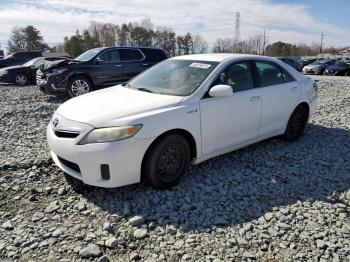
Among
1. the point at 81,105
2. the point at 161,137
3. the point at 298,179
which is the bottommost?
the point at 298,179

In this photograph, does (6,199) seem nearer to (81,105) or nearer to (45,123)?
(81,105)

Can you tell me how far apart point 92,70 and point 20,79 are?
726cm

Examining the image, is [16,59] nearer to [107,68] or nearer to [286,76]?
[107,68]

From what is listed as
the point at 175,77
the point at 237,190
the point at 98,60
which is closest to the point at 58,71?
the point at 98,60

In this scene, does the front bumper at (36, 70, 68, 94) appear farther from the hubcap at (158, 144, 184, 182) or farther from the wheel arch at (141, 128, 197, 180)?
the hubcap at (158, 144, 184, 182)

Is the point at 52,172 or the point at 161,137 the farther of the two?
the point at 52,172

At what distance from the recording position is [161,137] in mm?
3582

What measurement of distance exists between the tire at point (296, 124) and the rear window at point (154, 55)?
6.15 m

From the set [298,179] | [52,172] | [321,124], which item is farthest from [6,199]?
[321,124]

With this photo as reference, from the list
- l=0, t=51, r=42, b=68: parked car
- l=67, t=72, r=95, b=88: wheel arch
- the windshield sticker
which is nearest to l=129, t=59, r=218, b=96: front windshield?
the windshield sticker

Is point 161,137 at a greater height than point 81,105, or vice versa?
point 81,105

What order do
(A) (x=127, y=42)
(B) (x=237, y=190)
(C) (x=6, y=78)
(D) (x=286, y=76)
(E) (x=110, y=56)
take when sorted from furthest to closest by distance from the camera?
1. (A) (x=127, y=42)
2. (C) (x=6, y=78)
3. (E) (x=110, y=56)
4. (D) (x=286, y=76)
5. (B) (x=237, y=190)

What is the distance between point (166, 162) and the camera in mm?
3682

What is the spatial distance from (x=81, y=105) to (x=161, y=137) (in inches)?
43.4
